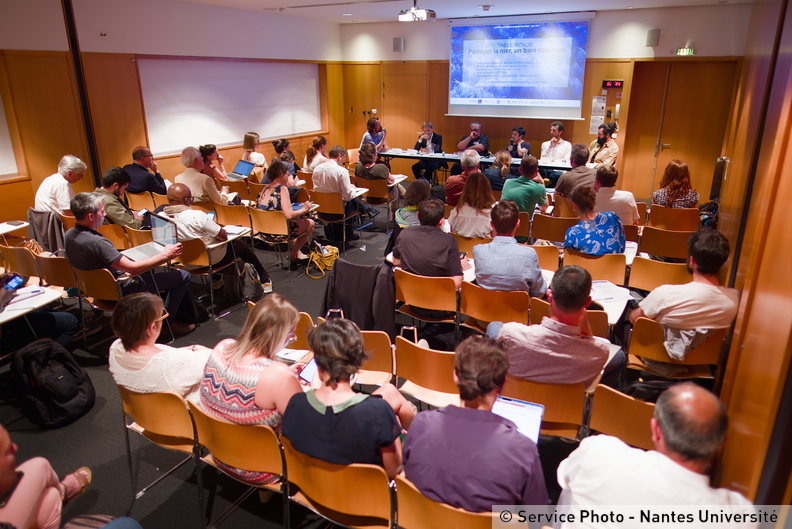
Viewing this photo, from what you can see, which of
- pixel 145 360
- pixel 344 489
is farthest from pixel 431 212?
pixel 344 489

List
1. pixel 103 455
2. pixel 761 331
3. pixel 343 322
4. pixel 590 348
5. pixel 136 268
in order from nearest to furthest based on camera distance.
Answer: pixel 761 331, pixel 343 322, pixel 590 348, pixel 103 455, pixel 136 268

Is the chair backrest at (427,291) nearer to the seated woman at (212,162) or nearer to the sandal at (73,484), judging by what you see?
the sandal at (73,484)

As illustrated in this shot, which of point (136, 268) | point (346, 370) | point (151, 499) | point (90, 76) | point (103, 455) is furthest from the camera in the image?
point (90, 76)

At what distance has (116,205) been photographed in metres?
5.27

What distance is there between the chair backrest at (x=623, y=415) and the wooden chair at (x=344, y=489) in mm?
1117

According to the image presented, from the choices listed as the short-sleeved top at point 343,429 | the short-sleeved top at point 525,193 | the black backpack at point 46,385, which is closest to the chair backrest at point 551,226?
the short-sleeved top at point 525,193

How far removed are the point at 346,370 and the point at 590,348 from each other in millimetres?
1251

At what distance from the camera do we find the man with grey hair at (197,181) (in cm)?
618

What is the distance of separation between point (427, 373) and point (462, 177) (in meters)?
3.99

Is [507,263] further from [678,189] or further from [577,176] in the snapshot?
[678,189]

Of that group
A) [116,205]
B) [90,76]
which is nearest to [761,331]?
[116,205]

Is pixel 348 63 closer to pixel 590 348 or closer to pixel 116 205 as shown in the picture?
pixel 116 205

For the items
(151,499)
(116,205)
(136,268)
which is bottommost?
(151,499)

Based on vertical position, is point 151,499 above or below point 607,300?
below
